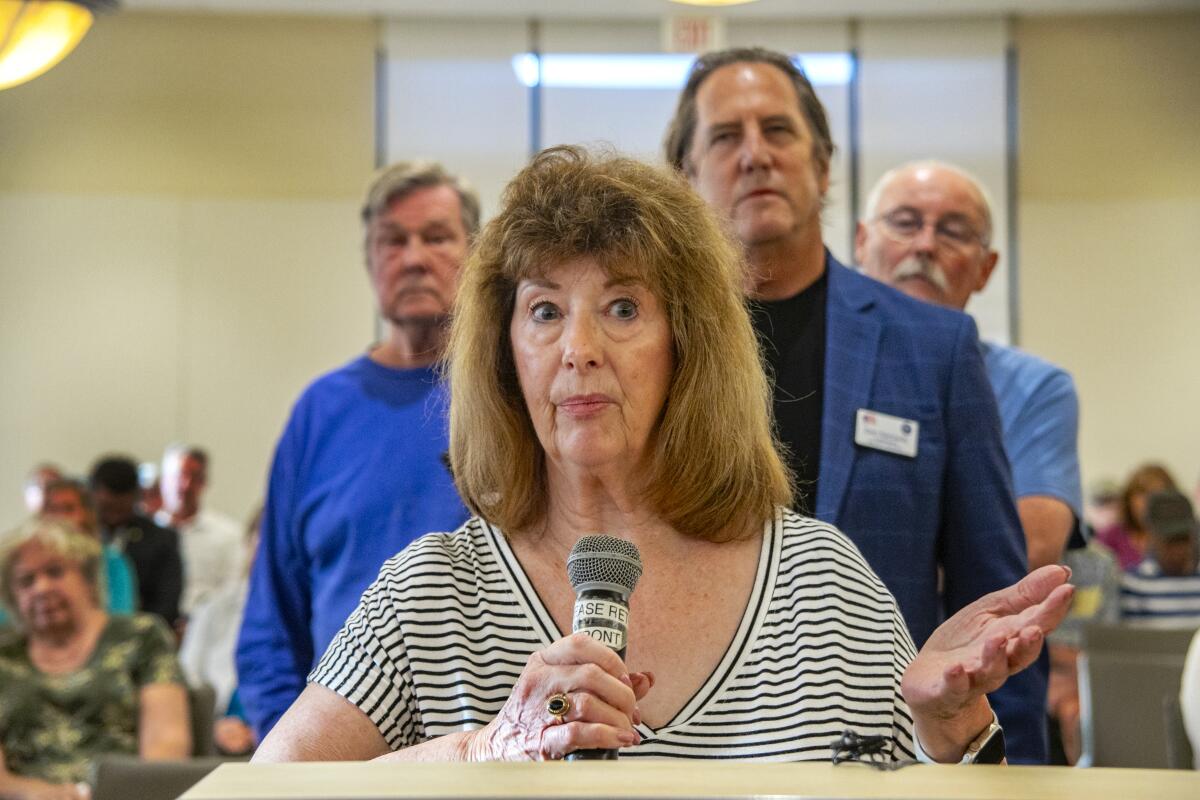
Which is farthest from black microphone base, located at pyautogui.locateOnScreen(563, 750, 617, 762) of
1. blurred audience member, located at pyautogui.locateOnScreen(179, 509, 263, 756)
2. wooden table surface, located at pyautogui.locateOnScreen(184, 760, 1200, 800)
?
blurred audience member, located at pyautogui.locateOnScreen(179, 509, 263, 756)

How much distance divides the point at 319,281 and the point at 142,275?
1.33 meters

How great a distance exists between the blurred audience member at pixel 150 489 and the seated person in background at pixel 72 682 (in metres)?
5.48

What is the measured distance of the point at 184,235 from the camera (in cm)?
1123

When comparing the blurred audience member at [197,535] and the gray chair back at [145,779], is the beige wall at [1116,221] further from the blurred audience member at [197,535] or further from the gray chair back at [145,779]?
the gray chair back at [145,779]

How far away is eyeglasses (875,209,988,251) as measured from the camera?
3.46 meters

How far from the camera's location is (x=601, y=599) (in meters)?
1.54

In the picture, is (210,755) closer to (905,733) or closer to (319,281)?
(905,733)

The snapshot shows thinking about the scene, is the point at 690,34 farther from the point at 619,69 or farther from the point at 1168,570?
the point at 1168,570

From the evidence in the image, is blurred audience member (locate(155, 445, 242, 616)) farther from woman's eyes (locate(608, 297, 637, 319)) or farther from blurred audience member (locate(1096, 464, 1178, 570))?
woman's eyes (locate(608, 297, 637, 319))

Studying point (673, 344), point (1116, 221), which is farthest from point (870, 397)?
point (1116, 221)

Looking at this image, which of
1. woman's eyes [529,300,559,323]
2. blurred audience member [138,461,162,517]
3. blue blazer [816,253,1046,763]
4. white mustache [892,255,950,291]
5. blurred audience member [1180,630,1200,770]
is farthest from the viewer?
blurred audience member [138,461,162,517]

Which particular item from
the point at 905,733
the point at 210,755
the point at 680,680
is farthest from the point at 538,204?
the point at 210,755

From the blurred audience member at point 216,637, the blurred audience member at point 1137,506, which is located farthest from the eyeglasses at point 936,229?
the blurred audience member at point 1137,506

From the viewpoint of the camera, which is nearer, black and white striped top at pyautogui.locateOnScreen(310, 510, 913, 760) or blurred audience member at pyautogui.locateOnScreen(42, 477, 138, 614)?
black and white striped top at pyautogui.locateOnScreen(310, 510, 913, 760)
